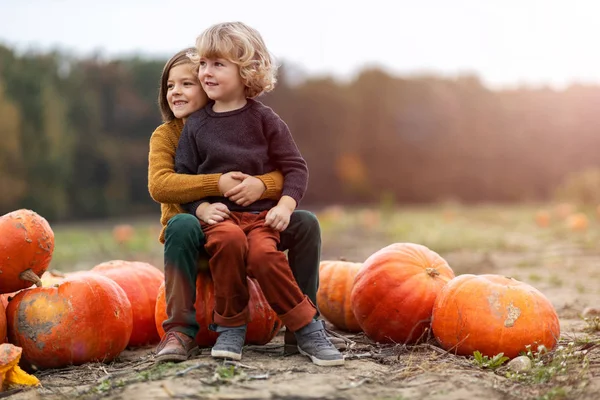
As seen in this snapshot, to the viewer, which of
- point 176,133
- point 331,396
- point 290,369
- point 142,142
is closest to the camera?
point 331,396

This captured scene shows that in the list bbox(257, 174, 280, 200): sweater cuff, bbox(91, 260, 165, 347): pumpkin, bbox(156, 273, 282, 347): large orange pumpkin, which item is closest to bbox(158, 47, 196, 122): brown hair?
bbox(257, 174, 280, 200): sweater cuff

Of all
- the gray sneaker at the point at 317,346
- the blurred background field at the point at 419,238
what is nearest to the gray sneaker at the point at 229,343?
the gray sneaker at the point at 317,346

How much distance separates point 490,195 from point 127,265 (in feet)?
75.3

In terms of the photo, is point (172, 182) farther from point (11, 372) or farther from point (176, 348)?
point (11, 372)

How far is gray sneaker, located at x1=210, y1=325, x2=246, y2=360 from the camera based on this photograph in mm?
3016

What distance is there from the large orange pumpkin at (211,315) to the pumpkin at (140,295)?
0.31 metres

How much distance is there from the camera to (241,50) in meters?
3.35

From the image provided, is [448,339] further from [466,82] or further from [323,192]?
[466,82]

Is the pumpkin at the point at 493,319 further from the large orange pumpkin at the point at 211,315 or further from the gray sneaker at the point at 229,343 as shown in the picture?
the gray sneaker at the point at 229,343

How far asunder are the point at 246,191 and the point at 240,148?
24cm

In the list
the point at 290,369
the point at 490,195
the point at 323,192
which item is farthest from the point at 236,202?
the point at 490,195

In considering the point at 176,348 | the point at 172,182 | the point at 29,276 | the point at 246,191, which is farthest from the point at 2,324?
the point at 246,191

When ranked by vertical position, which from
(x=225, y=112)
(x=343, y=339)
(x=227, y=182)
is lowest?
(x=343, y=339)

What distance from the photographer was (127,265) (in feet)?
14.2
